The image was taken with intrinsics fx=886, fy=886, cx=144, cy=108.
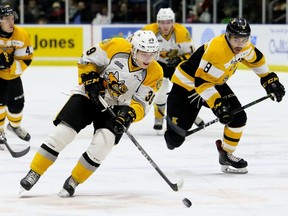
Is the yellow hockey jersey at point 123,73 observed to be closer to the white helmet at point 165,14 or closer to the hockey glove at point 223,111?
the hockey glove at point 223,111

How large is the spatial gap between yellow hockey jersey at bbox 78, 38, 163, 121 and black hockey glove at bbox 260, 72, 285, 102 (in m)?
1.03

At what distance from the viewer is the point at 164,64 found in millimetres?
7598

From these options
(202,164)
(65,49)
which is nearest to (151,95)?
(202,164)

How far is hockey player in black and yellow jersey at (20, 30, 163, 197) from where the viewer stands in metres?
4.51

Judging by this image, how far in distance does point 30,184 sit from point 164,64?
10.6ft

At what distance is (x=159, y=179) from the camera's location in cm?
520

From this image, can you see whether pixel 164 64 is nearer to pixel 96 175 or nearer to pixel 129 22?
pixel 96 175

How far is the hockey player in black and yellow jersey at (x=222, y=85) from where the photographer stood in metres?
5.24

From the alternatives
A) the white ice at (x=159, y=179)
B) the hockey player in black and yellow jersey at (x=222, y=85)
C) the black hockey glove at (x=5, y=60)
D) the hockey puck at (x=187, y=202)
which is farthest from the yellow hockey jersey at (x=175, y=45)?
the hockey puck at (x=187, y=202)

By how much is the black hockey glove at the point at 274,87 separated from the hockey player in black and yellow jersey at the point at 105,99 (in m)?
1.04

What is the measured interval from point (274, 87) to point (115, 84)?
1207 millimetres

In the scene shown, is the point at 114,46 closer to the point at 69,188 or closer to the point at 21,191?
the point at 69,188

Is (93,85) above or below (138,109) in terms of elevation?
above

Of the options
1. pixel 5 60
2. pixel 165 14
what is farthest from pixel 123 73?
pixel 165 14
